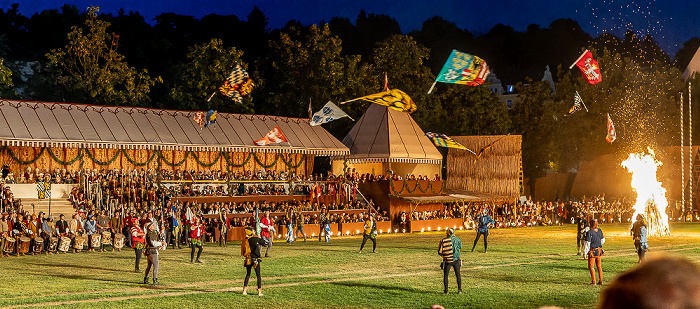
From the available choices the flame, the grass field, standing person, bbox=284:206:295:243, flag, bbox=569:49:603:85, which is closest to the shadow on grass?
the grass field

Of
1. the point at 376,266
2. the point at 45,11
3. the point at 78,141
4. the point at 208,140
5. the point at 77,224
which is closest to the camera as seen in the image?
the point at 376,266

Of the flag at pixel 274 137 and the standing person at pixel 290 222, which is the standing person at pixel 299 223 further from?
the flag at pixel 274 137

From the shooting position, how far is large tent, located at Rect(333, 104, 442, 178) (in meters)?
49.1

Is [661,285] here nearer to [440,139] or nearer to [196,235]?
[196,235]

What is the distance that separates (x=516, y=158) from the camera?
160 ft

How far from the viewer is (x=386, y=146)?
48750 mm

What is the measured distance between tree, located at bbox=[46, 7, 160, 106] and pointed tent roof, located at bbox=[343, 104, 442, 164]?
15.0 meters

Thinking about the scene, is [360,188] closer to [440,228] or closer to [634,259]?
[440,228]

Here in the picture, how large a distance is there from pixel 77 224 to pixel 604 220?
124 feet

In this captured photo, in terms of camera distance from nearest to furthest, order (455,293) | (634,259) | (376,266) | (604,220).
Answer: (455,293)
(376,266)
(634,259)
(604,220)

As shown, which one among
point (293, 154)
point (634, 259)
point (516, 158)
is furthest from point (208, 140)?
point (634, 259)

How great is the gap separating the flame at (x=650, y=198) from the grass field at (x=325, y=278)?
512cm

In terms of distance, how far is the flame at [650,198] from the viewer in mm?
35906

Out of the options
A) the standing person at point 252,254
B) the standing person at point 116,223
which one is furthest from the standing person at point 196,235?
the standing person at point 116,223
